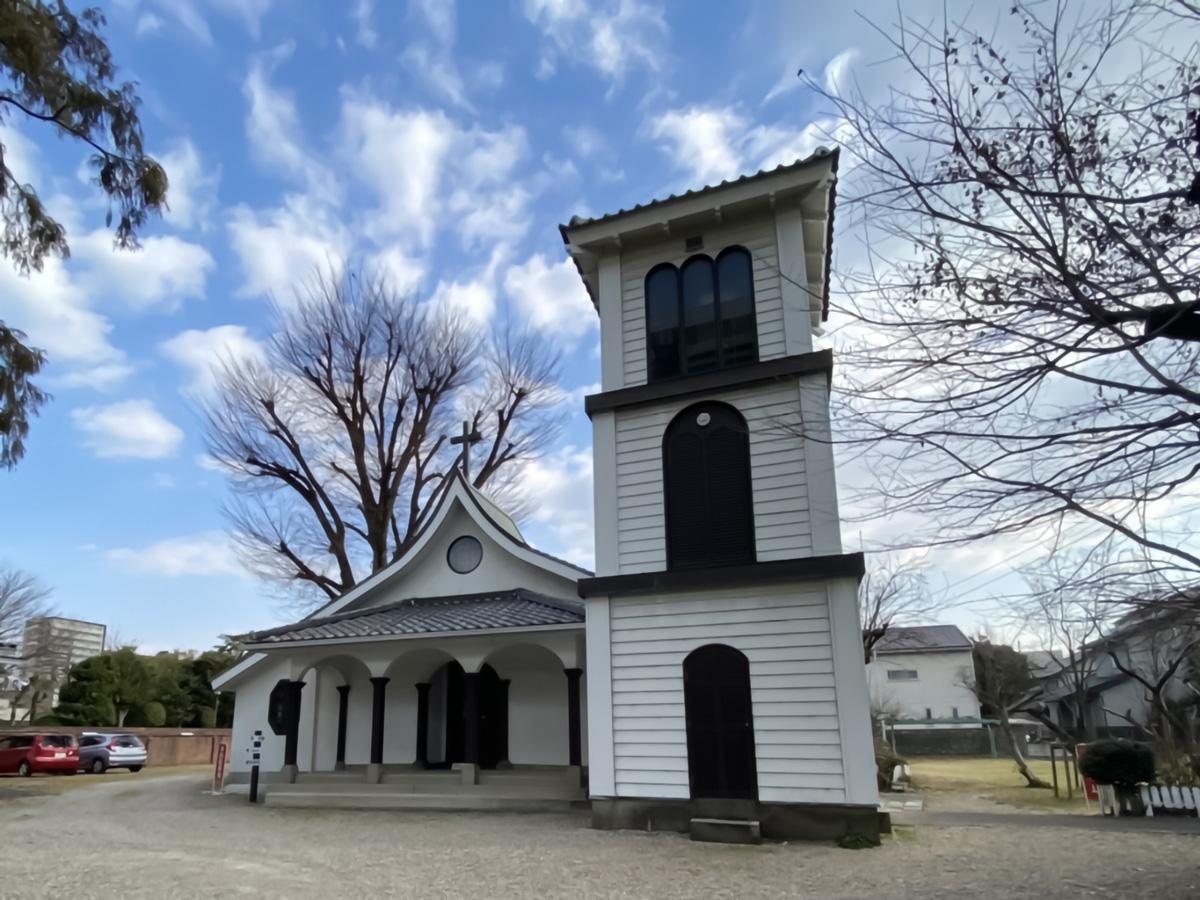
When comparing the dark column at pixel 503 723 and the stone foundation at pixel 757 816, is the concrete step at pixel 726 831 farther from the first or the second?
the dark column at pixel 503 723

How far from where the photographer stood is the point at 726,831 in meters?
9.20

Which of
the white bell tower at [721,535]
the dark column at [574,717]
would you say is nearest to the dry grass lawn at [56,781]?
the dark column at [574,717]

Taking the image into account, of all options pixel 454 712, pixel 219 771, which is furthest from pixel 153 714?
pixel 454 712

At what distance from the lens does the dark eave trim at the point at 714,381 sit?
10.5m

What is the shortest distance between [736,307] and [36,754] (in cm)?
2363

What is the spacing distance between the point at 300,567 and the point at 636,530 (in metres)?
15.3

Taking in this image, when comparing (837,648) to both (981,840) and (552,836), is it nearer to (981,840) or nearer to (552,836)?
(981,840)

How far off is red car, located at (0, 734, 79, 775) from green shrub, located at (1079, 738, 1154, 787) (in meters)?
25.7

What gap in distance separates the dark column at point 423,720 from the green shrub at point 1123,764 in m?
11.6

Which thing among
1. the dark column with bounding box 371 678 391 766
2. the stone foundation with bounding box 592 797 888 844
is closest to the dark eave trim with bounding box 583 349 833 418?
the stone foundation with bounding box 592 797 888 844

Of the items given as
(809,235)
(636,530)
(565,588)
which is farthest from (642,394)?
(565,588)

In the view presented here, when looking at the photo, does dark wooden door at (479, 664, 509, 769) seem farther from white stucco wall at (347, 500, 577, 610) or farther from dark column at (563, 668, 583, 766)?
dark column at (563, 668, 583, 766)

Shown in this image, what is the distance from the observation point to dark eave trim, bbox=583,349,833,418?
34.6 ft

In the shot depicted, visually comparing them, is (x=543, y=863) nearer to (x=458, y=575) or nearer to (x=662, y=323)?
(x=662, y=323)
